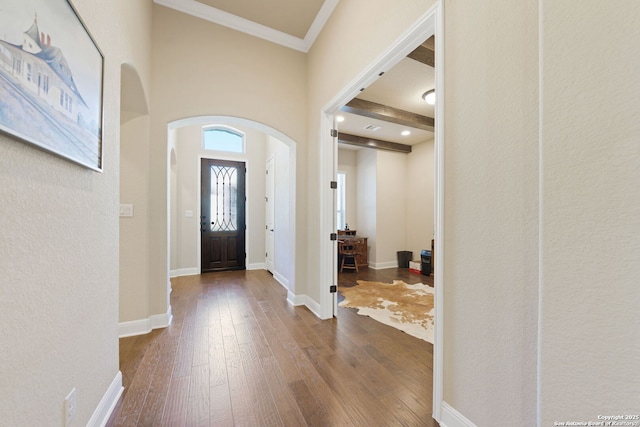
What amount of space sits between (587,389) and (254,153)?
5.42m

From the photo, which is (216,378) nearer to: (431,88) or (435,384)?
(435,384)

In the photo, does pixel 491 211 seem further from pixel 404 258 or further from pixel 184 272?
pixel 184 272

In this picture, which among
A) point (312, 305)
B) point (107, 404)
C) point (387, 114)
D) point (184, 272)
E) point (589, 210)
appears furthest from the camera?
point (184, 272)

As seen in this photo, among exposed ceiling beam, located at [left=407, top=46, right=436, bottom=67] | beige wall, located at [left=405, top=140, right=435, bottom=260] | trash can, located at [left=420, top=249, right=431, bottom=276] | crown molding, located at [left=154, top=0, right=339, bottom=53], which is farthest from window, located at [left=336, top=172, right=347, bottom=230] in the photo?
exposed ceiling beam, located at [left=407, top=46, right=436, bottom=67]

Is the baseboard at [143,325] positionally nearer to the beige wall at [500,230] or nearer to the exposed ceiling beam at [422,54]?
the beige wall at [500,230]

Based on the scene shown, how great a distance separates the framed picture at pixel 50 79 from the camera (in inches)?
28.6

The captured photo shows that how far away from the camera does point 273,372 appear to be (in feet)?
6.09

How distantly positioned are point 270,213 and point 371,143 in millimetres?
2664

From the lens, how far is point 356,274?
199 inches

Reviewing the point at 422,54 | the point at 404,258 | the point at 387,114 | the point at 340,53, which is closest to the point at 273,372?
the point at 340,53

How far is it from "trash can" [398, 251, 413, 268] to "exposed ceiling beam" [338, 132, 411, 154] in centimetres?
240

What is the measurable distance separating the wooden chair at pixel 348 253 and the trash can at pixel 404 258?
43.7 inches

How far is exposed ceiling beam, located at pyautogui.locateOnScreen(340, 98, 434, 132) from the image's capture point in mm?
3682

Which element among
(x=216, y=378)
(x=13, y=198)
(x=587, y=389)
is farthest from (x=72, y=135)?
(x=587, y=389)
